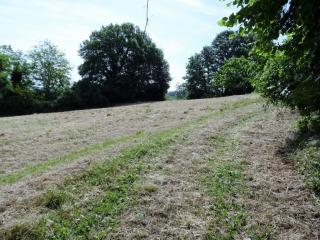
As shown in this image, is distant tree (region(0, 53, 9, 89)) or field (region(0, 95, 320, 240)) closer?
field (region(0, 95, 320, 240))

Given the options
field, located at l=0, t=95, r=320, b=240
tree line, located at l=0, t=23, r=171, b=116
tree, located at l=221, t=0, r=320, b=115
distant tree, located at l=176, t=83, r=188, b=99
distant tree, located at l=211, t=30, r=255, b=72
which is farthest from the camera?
distant tree, located at l=176, t=83, r=188, b=99

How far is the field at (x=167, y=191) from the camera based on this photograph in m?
6.17

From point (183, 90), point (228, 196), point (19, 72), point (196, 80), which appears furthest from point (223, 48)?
point (228, 196)

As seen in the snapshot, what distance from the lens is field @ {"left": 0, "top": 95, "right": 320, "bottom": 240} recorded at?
20.2 ft

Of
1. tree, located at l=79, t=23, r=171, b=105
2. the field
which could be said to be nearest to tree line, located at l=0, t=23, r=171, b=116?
tree, located at l=79, t=23, r=171, b=105

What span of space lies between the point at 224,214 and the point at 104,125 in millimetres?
12722

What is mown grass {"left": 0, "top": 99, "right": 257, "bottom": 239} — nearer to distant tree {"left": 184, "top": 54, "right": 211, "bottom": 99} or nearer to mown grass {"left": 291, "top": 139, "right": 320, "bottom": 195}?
mown grass {"left": 291, "top": 139, "right": 320, "bottom": 195}

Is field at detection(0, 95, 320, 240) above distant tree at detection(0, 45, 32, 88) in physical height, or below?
below

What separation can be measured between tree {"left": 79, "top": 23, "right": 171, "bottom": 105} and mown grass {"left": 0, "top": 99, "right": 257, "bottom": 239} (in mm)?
39942

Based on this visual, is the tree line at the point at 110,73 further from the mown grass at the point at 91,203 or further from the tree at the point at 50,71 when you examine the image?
the mown grass at the point at 91,203

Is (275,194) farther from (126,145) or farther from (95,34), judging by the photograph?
(95,34)

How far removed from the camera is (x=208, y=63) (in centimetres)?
6400

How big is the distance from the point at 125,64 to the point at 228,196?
45.7 m

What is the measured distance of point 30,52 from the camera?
6041cm
